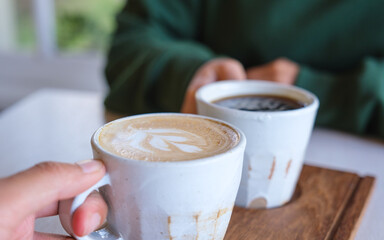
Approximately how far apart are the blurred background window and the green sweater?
1169 millimetres

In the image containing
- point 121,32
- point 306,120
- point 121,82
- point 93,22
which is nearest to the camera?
point 306,120

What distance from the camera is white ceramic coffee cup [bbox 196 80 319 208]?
42 centimetres

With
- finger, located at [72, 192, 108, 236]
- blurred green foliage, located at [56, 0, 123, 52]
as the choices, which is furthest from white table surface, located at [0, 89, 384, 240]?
blurred green foliage, located at [56, 0, 123, 52]

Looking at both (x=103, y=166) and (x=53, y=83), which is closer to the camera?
(x=103, y=166)

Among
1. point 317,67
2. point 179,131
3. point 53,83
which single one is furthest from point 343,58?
point 53,83

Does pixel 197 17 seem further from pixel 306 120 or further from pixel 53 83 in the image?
pixel 53 83

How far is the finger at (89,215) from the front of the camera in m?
0.32

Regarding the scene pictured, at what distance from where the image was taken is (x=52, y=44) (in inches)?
89.6

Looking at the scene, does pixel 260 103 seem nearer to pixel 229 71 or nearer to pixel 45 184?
pixel 229 71

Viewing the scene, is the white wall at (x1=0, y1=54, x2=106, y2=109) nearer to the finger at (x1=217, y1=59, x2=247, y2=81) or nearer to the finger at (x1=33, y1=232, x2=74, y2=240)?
the finger at (x1=217, y1=59, x2=247, y2=81)

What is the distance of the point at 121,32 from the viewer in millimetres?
1006

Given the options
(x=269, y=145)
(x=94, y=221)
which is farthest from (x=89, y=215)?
(x=269, y=145)

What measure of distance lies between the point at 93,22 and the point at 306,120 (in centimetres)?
192

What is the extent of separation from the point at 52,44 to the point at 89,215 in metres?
2.12
